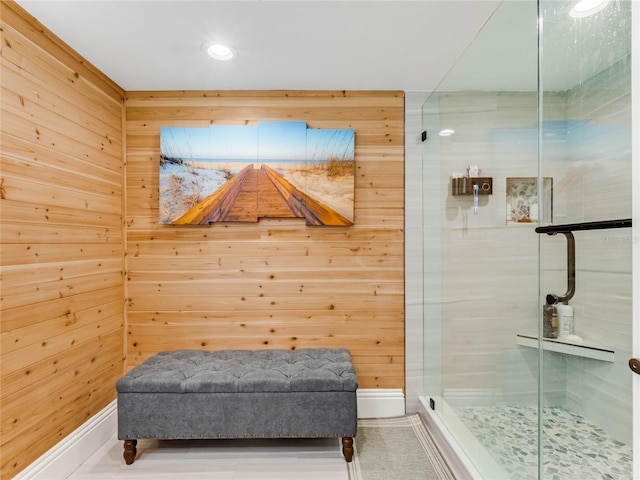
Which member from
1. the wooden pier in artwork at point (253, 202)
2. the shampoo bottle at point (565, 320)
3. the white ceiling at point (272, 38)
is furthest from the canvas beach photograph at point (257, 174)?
the shampoo bottle at point (565, 320)

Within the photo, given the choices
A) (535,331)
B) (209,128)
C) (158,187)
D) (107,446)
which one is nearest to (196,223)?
(158,187)

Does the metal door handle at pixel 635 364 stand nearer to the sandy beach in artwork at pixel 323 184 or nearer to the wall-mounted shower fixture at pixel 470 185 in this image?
the wall-mounted shower fixture at pixel 470 185

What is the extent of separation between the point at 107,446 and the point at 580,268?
2.77 meters

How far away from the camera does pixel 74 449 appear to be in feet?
6.59

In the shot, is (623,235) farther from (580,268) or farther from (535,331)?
(535,331)

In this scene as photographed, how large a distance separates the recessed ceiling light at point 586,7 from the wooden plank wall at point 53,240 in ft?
7.67

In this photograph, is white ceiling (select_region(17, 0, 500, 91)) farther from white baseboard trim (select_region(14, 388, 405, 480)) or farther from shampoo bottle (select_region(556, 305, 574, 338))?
white baseboard trim (select_region(14, 388, 405, 480))

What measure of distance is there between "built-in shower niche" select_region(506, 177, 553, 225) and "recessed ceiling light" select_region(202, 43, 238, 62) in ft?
5.53

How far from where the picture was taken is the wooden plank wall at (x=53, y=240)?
5.38 feet

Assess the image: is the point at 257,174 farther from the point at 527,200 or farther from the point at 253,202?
the point at 527,200

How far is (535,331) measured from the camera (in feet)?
4.44

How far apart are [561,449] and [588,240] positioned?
31.9 inches

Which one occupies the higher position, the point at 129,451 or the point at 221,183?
the point at 221,183

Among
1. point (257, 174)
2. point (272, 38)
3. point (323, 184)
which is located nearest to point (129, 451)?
point (257, 174)
